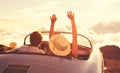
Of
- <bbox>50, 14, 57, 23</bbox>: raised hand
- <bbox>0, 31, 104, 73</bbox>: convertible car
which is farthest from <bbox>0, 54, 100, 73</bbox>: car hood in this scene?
<bbox>50, 14, 57, 23</bbox>: raised hand

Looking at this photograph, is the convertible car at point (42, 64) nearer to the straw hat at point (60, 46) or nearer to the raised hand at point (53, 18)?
the straw hat at point (60, 46)

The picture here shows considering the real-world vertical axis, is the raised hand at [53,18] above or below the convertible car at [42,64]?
above

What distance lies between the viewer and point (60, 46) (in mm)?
5488

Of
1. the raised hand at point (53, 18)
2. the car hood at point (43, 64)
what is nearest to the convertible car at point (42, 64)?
the car hood at point (43, 64)

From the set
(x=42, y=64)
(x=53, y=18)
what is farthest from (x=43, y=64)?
(x=53, y=18)

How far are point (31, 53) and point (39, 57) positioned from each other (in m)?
0.26

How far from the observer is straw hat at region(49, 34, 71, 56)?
5.43 m

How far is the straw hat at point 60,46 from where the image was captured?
5429 millimetres

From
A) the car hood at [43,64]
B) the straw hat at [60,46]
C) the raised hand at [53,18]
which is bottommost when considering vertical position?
the car hood at [43,64]

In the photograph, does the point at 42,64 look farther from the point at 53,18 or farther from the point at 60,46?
the point at 53,18

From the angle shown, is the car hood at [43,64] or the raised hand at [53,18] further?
the raised hand at [53,18]

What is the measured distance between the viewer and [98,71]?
5203 millimetres

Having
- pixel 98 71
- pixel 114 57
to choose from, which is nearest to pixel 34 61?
pixel 98 71

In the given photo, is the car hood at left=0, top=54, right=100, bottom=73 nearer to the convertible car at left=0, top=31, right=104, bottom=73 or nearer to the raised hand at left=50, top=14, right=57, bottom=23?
the convertible car at left=0, top=31, right=104, bottom=73
